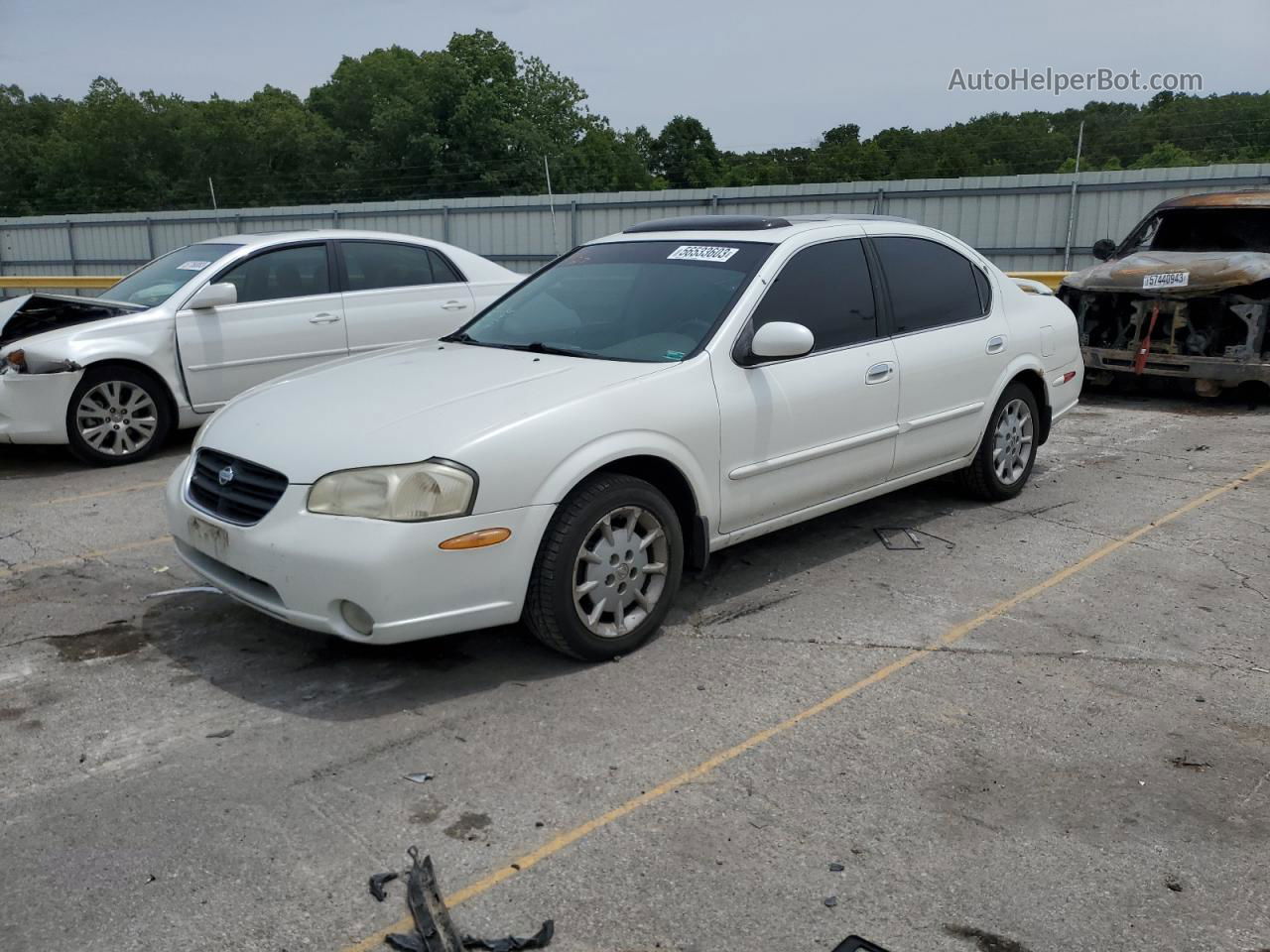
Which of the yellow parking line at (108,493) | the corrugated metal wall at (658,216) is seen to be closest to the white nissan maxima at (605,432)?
the yellow parking line at (108,493)

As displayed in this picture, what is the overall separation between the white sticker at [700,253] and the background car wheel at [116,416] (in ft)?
14.6

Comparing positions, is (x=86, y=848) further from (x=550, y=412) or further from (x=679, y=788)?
(x=550, y=412)

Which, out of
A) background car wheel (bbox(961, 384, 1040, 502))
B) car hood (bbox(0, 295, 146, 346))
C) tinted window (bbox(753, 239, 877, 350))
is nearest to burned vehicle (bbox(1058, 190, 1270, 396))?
background car wheel (bbox(961, 384, 1040, 502))

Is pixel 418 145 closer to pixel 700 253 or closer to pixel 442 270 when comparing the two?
pixel 442 270

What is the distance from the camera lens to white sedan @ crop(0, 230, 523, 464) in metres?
7.38

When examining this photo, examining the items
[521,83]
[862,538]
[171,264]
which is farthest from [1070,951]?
[521,83]

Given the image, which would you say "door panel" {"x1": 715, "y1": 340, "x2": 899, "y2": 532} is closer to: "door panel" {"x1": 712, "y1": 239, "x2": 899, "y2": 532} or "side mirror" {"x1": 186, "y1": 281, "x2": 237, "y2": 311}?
"door panel" {"x1": 712, "y1": 239, "x2": 899, "y2": 532}

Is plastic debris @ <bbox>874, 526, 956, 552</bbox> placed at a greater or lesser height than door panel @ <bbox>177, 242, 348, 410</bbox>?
lesser

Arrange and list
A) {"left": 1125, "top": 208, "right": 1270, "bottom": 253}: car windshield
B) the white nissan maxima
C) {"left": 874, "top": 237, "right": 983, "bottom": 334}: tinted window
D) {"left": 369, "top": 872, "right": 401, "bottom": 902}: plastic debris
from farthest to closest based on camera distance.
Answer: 1. {"left": 1125, "top": 208, "right": 1270, "bottom": 253}: car windshield
2. {"left": 874, "top": 237, "right": 983, "bottom": 334}: tinted window
3. the white nissan maxima
4. {"left": 369, "top": 872, "right": 401, "bottom": 902}: plastic debris

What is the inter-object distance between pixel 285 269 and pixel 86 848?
600 cm

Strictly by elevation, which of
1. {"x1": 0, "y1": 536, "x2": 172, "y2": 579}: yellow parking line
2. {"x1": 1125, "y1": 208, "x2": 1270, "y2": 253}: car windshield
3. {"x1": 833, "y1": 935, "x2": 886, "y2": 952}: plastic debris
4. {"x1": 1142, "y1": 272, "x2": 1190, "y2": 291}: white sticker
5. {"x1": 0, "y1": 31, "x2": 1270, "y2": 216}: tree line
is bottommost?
{"x1": 0, "y1": 536, "x2": 172, "y2": 579}: yellow parking line

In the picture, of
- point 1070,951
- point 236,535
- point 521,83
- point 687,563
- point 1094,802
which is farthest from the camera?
point 521,83

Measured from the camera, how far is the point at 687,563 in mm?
4664

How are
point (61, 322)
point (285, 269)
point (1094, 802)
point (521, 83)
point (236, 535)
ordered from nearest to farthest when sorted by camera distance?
1. point (1094, 802)
2. point (236, 535)
3. point (61, 322)
4. point (285, 269)
5. point (521, 83)
